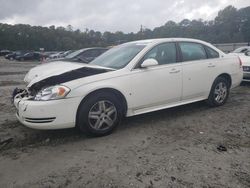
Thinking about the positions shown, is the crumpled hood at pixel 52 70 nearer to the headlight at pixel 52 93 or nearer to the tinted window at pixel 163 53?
the headlight at pixel 52 93

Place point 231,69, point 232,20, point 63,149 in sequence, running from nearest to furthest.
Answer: point 63,149 < point 231,69 < point 232,20

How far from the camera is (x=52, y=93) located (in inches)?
158

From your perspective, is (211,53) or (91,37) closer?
(211,53)

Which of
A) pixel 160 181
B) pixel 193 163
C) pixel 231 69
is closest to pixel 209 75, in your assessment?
pixel 231 69

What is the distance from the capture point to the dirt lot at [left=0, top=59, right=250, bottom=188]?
3.05m

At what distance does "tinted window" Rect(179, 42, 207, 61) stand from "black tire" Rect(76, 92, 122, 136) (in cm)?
184

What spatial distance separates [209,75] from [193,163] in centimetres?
282

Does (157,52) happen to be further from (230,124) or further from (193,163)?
(193,163)

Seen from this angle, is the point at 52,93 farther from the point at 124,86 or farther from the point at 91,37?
the point at 91,37

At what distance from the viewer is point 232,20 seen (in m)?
66.9

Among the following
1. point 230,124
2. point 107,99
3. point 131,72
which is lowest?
point 230,124

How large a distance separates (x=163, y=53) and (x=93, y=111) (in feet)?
6.01

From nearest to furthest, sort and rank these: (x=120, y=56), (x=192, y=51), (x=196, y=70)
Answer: (x=120, y=56) < (x=196, y=70) < (x=192, y=51)

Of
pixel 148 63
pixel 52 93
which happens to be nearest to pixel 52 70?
pixel 52 93
